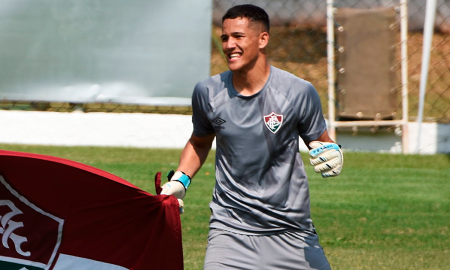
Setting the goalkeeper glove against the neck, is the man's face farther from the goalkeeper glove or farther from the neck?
the goalkeeper glove

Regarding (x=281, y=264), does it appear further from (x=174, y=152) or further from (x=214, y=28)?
(x=214, y=28)

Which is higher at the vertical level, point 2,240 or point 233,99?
point 233,99

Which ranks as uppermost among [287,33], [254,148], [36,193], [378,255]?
[287,33]

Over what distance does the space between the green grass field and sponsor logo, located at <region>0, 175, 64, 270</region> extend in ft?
5.39

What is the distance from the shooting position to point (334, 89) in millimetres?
10117

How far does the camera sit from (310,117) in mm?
3732

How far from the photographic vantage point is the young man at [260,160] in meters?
3.66

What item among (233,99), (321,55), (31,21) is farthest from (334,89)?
(233,99)

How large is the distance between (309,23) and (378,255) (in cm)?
596

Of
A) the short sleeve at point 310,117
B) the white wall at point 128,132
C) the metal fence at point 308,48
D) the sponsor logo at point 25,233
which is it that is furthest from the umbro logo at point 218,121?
the metal fence at point 308,48

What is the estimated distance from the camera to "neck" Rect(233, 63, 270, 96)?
12.2ft

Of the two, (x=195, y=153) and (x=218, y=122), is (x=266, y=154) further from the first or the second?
(x=195, y=153)

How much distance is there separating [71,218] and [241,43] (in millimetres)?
1272

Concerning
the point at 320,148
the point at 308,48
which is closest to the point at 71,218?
the point at 320,148
